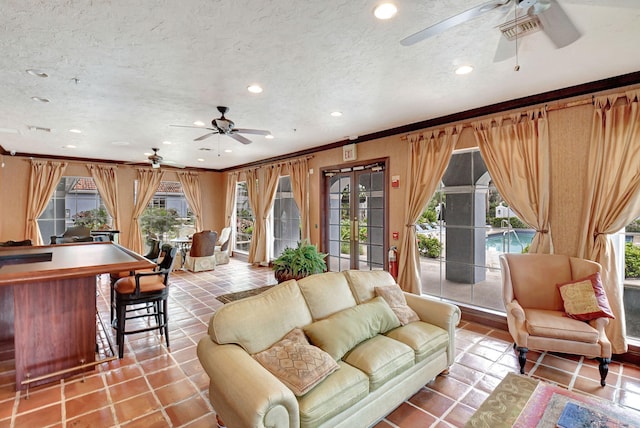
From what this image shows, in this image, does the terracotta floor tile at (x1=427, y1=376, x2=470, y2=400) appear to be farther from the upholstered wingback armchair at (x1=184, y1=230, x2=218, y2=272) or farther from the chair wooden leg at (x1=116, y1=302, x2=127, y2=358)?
the upholstered wingback armchair at (x1=184, y1=230, x2=218, y2=272)

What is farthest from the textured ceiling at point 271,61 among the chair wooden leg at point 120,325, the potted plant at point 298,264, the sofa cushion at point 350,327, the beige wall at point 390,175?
the chair wooden leg at point 120,325

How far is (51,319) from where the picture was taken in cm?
269

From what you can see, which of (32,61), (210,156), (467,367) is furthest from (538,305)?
(210,156)

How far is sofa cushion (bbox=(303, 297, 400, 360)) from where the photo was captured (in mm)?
2117

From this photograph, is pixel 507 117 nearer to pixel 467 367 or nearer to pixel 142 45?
pixel 467 367

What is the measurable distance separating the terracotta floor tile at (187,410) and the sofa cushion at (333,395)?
1.10 m

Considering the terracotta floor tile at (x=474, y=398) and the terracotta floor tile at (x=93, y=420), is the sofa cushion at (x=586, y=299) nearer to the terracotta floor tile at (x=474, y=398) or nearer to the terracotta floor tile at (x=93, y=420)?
the terracotta floor tile at (x=474, y=398)

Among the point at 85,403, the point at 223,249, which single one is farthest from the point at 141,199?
the point at 85,403

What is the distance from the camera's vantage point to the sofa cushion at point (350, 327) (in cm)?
212

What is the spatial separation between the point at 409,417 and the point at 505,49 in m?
2.90

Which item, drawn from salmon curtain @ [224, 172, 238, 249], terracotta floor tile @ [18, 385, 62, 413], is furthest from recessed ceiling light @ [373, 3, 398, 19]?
salmon curtain @ [224, 172, 238, 249]

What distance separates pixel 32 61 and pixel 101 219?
21.1ft

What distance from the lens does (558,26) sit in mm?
2191

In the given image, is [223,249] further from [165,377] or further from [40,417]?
[40,417]
